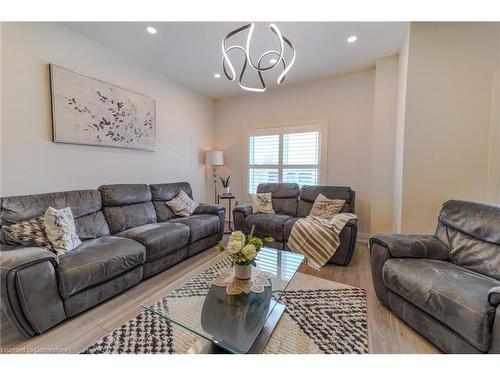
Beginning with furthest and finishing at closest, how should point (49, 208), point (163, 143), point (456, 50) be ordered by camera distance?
point (163, 143) < point (456, 50) < point (49, 208)

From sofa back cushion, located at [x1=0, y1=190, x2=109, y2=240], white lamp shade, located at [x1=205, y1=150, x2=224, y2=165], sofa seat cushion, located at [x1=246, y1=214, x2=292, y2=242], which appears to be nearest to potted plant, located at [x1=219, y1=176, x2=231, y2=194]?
white lamp shade, located at [x1=205, y1=150, x2=224, y2=165]

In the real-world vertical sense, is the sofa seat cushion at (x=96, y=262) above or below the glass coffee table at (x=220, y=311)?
above

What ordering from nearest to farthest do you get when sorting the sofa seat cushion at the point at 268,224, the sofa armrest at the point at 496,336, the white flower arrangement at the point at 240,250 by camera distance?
the sofa armrest at the point at 496,336 < the white flower arrangement at the point at 240,250 < the sofa seat cushion at the point at 268,224

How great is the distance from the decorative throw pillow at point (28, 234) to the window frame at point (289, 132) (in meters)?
3.28

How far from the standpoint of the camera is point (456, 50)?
7.38 ft

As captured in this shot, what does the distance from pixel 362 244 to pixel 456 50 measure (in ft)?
8.81

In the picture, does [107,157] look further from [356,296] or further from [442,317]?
[442,317]

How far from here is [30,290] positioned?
138 cm

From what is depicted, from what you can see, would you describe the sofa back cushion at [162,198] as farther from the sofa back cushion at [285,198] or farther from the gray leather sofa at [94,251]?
the sofa back cushion at [285,198]

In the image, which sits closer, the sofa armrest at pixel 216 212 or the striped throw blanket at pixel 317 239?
the striped throw blanket at pixel 317 239

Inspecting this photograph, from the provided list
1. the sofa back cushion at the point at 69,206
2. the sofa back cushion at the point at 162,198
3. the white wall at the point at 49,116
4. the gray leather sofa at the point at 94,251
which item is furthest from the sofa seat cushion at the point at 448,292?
the white wall at the point at 49,116

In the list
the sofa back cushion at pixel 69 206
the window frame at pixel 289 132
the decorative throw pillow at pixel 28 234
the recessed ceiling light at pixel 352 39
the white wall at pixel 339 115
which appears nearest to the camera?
the decorative throw pillow at pixel 28 234

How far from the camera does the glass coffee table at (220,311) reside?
1148mm

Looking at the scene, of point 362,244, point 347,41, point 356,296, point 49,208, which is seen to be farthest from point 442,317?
point 49,208
